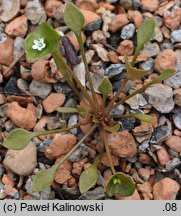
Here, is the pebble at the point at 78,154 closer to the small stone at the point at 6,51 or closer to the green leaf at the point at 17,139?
the green leaf at the point at 17,139

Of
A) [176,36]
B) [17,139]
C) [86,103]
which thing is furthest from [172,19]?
[17,139]

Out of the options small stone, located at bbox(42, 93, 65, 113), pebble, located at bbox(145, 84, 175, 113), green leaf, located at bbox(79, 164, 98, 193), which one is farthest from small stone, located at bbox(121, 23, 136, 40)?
green leaf, located at bbox(79, 164, 98, 193)

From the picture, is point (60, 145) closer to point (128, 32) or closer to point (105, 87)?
point (105, 87)

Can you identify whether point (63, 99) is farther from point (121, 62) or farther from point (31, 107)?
point (121, 62)

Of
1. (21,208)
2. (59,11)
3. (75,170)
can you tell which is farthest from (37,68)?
(21,208)

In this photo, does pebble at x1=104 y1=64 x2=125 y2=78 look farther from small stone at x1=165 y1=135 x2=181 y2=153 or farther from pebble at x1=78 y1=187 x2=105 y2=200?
pebble at x1=78 y1=187 x2=105 y2=200

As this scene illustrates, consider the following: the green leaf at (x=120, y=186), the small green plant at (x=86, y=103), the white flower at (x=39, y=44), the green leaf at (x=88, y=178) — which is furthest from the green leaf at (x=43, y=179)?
the white flower at (x=39, y=44)
